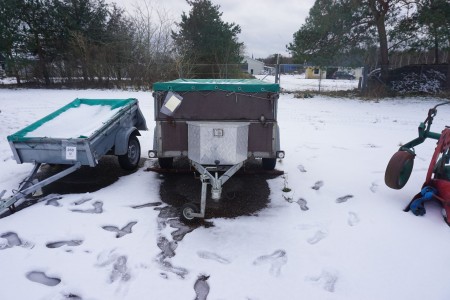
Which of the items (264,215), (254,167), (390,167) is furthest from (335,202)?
(254,167)

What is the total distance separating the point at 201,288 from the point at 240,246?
2.27 feet

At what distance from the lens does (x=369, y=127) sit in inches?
327

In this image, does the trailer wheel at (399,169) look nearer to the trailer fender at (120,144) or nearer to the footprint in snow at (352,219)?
the footprint in snow at (352,219)

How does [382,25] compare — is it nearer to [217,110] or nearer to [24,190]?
[217,110]

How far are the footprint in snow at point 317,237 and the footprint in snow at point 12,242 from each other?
289 cm

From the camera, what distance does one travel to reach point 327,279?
2.55 metres

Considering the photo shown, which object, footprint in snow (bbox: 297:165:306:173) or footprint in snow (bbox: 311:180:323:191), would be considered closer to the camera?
footprint in snow (bbox: 311:180:323:191)

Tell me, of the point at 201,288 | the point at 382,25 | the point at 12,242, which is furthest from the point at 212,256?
the point at 382,25

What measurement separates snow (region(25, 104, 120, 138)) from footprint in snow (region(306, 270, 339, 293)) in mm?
3302

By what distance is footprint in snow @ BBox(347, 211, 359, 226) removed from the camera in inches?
135

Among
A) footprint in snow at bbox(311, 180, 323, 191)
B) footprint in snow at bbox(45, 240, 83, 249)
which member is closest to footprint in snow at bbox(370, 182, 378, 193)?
footprint in snow at bbox(311, 180, 323, 191)

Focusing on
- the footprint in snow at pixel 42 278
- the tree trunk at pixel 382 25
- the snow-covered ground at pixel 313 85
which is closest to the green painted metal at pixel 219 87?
the footprint in snow at pixel 42 278

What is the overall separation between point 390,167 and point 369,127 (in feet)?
16.8

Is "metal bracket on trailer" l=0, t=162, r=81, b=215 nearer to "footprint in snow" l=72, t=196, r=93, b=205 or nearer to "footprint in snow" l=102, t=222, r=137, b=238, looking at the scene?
"footprint in snow" l=72, t=196, r=93, b=205
